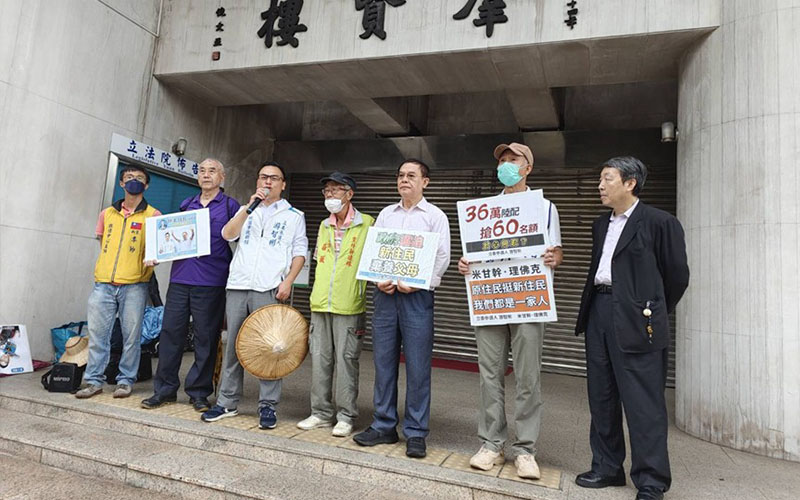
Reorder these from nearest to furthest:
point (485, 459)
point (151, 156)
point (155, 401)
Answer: point (485, 459) < point (155, 401) < point (151, 156)

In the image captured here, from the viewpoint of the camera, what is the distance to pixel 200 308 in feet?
11.9

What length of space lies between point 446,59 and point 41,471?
4.58m

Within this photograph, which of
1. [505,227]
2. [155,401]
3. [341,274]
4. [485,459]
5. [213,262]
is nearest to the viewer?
[485,459]

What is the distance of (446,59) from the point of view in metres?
4.96

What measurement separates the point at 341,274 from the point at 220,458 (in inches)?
51.7

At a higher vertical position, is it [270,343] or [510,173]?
[510,173]

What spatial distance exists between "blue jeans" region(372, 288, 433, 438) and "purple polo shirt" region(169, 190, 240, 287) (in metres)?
1.31

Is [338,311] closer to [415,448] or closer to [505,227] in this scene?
[415,448]

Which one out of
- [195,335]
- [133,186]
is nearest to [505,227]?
[195,335]

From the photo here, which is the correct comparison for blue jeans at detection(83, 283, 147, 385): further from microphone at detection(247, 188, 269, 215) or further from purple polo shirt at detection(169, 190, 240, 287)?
microphone at detection(247, 188, 269, 215)

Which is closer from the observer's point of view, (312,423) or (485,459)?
(485,459)

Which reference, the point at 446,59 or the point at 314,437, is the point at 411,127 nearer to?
the point at 446,59

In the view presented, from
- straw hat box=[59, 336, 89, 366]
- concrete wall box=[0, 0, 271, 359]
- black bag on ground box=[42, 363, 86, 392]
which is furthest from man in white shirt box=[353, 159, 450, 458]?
concrete wall box=[0, 0, 271, 359]

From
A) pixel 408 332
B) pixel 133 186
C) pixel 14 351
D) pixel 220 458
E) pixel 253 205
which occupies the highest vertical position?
pixel 133 186
